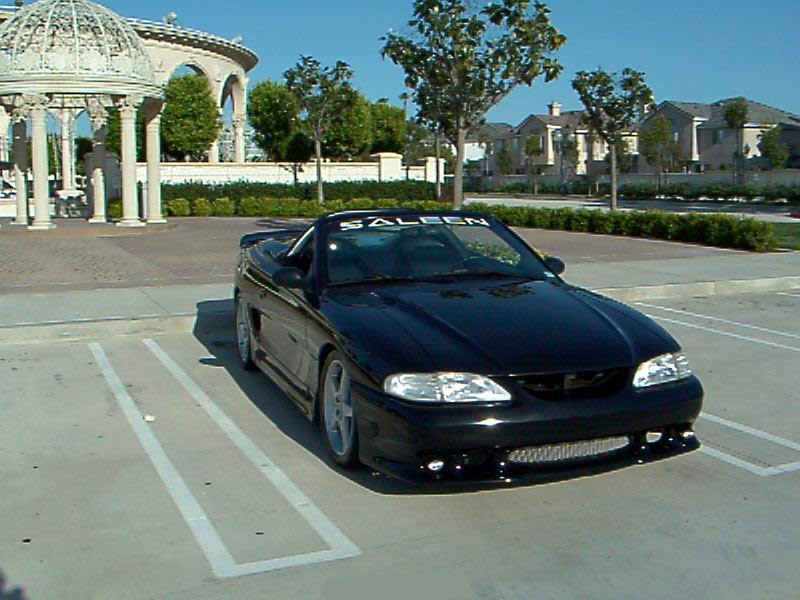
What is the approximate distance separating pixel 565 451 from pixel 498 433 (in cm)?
40

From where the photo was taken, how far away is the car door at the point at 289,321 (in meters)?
Result: 6.03

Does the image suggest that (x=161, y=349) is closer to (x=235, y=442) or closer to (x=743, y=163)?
(x=235, y=442)

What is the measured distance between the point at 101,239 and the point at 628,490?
21.2 metres

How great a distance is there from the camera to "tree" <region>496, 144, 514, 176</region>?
9338cm

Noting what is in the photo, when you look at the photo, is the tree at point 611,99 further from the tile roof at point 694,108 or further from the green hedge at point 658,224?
the tile roof at point 694,108

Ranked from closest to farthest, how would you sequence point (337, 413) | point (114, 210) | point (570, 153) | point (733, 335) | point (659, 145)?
point (337, 413)
point (733, 335)
point (114, 210)
point (659, 145)
point (570, 153)

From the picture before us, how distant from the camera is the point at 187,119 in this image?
1912 inches

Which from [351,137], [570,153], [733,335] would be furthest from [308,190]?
[570,153]

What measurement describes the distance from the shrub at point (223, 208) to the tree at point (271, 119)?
11.6 meters

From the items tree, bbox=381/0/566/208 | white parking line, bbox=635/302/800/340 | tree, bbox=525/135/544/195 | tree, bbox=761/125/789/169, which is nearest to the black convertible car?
white parking line, bbox=635/302/800/340

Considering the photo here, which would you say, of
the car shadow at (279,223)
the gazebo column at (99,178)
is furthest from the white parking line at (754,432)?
the gazebo column at (99,178)

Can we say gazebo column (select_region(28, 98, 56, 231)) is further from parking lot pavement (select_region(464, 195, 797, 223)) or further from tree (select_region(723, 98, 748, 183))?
tree (select_region(723, 98, 748, 183))

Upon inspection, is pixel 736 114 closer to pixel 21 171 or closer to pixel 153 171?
pixel 153 171

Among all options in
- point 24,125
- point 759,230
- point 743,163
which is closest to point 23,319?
point 759,230
